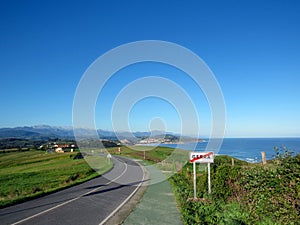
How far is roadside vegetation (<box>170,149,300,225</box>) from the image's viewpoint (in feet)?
18.9

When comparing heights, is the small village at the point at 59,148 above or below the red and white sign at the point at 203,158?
below

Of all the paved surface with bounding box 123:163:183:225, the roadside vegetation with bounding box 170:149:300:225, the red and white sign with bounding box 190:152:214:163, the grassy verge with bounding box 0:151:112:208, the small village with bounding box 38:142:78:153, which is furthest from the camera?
the small village with bounding box 38:142:78:153

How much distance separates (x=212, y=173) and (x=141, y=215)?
3.91m

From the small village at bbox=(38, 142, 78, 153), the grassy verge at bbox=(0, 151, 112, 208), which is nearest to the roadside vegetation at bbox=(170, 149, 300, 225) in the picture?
the grassy verge at bbox=(0, 151, 112, 208)

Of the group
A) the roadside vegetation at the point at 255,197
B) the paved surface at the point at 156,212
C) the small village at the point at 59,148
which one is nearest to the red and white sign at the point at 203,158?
the roadside vegetation at the point at 255,197

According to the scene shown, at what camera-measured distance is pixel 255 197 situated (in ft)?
23.2

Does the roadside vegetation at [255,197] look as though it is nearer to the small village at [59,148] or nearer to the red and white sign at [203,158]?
the red and white sign at [203,158]

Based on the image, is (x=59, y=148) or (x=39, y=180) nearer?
(x=39, y=180)

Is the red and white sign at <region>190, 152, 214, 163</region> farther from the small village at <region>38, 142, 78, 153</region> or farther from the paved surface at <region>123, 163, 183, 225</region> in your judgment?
the small village at <region>38, 142, 78, 153</region>

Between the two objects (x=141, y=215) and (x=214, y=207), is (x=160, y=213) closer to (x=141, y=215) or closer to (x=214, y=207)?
(x=141, y=215)

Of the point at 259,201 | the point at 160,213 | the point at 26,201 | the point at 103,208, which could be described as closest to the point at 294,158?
the point at 259,201

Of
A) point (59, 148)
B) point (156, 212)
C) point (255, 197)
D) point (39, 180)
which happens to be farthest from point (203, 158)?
point (59, 148)

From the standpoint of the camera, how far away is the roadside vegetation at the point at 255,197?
227 inches

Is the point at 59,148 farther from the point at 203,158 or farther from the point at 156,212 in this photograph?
the point at 156,212
